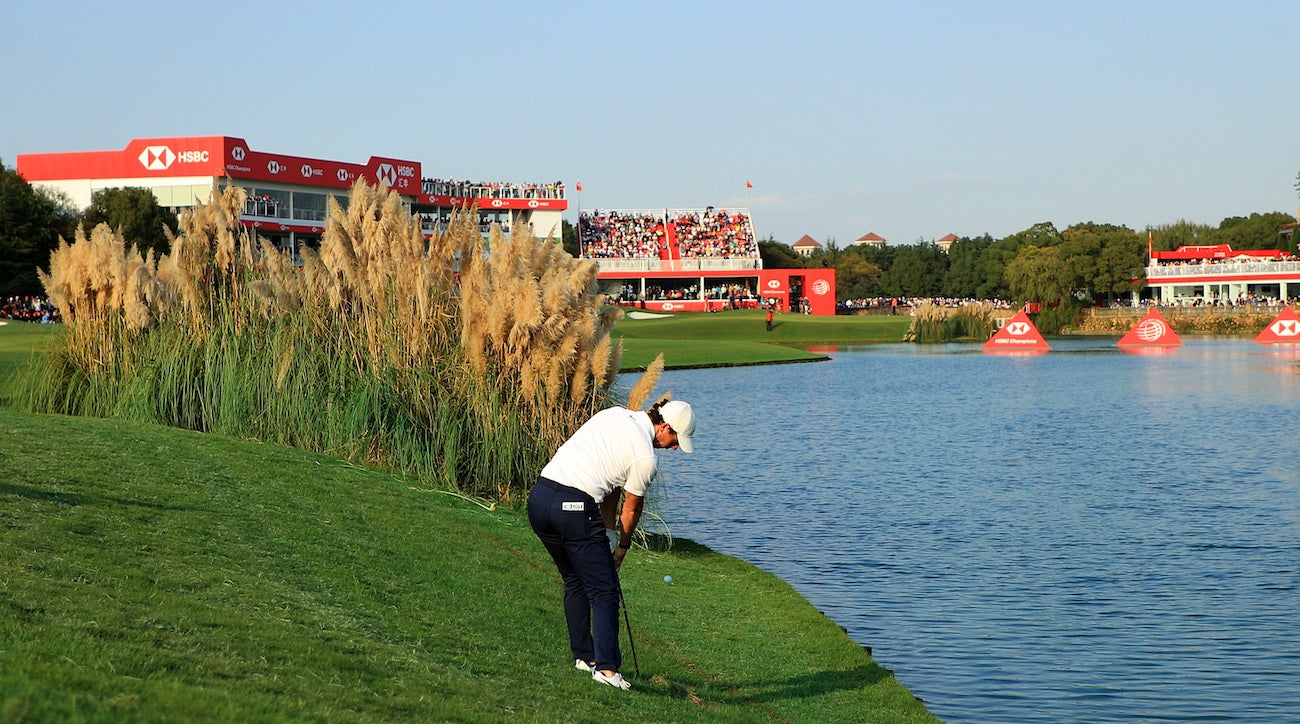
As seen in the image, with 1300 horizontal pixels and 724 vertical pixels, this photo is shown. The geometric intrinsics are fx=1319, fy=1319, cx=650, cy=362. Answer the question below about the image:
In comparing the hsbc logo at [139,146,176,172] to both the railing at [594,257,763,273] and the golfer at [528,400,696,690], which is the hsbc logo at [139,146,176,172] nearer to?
the railing at [594,257,763,273]

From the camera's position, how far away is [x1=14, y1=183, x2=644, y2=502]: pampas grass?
1316cm

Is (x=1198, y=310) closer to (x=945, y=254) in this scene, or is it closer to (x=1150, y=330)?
(x=1150, y=330)

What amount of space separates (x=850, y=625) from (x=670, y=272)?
316 ft

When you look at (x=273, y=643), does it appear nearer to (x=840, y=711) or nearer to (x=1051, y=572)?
(x=840, y=711)

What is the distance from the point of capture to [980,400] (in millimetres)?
37219

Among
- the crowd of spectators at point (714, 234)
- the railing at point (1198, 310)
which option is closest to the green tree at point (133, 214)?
the crowd of spectators at point (714, 234)

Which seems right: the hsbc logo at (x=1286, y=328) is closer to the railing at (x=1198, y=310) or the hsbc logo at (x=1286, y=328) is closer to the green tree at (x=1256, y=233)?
the railing at (x=1198, y=310)

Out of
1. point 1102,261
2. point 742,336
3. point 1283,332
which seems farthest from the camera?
point 1102,261

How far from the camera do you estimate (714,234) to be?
389ft

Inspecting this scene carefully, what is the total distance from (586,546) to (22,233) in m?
65.4

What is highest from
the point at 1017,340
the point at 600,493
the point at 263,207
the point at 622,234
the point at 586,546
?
the point at 263,207

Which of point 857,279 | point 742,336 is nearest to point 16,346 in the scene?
point 742,336

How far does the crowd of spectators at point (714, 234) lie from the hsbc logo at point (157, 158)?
4517 cm

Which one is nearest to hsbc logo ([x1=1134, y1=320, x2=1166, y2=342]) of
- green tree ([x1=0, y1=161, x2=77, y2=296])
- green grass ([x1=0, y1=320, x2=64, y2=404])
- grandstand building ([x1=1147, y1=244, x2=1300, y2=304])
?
grandstand building ([x1=1147, y1=244, x2=1300, y2=304])
